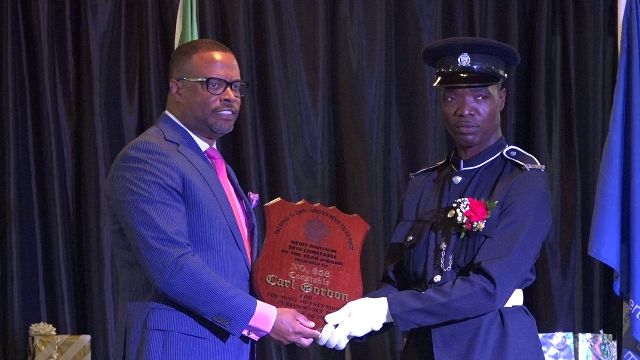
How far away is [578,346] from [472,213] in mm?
1948

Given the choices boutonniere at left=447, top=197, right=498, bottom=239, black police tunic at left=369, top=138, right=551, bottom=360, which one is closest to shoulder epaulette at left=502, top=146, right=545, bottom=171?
black police tunic at left=369, top=138, right=551, bottom=360

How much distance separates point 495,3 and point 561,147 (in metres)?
0.81

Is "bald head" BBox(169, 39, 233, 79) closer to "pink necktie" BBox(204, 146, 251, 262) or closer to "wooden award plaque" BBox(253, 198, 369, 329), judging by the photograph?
"pink necktie" BBox(204, 146, 251, 262)

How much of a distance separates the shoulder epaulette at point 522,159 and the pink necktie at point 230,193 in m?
0.83

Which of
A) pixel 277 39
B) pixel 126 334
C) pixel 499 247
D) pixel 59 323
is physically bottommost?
pixel 59 323

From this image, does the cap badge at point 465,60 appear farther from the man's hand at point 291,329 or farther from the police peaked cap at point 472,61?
the man's hand at point 291,329

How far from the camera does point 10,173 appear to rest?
4.11 m

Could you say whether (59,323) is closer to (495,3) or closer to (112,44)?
(112,44)

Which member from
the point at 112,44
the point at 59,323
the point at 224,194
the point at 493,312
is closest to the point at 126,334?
the point at 224,194

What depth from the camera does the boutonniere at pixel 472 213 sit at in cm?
235

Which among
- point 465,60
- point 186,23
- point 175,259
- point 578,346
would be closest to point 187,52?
point 175,259

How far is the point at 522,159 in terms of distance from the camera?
252 centimetres

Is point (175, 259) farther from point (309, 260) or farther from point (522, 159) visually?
point (522, 159)

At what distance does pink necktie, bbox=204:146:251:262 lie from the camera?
2.59 m
